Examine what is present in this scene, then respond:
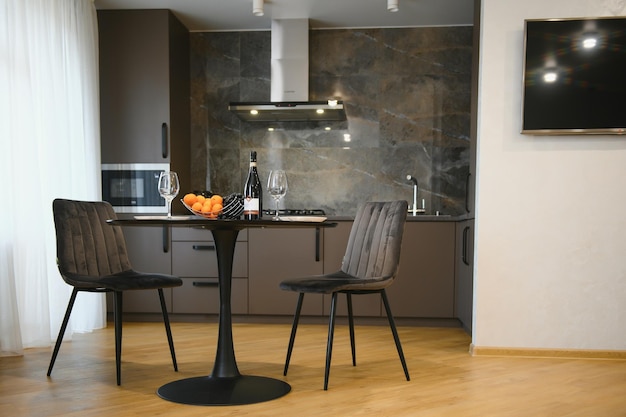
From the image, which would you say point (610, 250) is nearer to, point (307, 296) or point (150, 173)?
point (307, 296)

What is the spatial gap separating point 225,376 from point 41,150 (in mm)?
1984

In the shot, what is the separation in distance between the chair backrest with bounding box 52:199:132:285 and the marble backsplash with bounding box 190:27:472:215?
6.79 ft

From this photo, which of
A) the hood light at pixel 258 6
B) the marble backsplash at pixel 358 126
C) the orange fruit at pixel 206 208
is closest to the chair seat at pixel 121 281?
the orange fruit at pixel 206 208

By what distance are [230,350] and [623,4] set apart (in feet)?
8.85

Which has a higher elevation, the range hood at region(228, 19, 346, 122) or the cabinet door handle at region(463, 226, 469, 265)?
the range hood at region(228, 19, 346, 122)

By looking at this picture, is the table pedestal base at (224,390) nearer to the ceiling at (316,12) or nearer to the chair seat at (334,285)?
the chair seat at (334,285)

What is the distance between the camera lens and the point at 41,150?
3.90 meters

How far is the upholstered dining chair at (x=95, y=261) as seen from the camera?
9.24 feet

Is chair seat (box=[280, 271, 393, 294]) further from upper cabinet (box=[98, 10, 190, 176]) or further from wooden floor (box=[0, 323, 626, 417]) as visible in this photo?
upper cabinet (box=[98, 10, 190, 176])

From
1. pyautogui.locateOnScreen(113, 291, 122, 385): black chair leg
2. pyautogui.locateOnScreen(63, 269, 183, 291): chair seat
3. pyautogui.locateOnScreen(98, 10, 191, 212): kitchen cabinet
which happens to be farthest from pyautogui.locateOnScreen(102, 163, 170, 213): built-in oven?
pyautogui.locateOnScreen(113, 291, 122, 385): black chair leg

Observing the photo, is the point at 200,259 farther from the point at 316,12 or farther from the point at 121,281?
the point at 316,12

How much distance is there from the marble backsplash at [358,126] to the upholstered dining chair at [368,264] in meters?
1.98

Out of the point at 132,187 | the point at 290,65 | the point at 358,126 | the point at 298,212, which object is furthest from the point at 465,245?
the point at 132,187

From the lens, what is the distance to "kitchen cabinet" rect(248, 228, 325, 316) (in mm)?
4566
